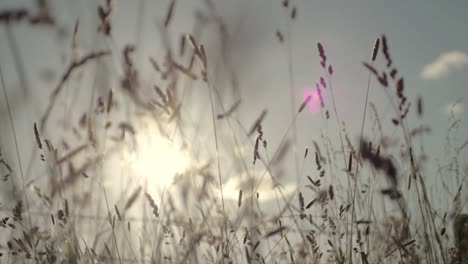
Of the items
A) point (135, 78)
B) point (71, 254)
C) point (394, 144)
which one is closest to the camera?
point (71, 254)

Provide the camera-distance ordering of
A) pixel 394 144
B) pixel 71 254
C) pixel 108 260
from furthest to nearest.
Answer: pixel 394 144 < pixel 108 260 < pixel 71 254

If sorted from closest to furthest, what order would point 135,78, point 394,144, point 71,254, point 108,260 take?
point 71,254, point 108,260, point 135,78, point 394,144

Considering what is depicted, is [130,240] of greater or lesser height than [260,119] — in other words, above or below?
below

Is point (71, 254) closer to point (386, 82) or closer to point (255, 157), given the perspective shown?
point (255, 157)

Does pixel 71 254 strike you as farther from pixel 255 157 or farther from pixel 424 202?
pixel 424 202

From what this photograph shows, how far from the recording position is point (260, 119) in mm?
2486

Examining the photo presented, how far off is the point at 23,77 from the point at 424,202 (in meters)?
1.73

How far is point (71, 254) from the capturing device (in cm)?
209

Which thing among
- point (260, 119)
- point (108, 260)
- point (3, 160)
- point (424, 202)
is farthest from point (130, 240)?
point (424, 202)

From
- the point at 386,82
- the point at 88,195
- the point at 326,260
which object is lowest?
the point at 326,260

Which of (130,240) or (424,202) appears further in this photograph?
(130,240)

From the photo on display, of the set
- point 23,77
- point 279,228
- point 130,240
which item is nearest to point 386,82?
point 279,228

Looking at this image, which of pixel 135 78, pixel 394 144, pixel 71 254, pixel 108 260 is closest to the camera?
pixel 71 254

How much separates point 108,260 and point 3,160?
1.90 feet
